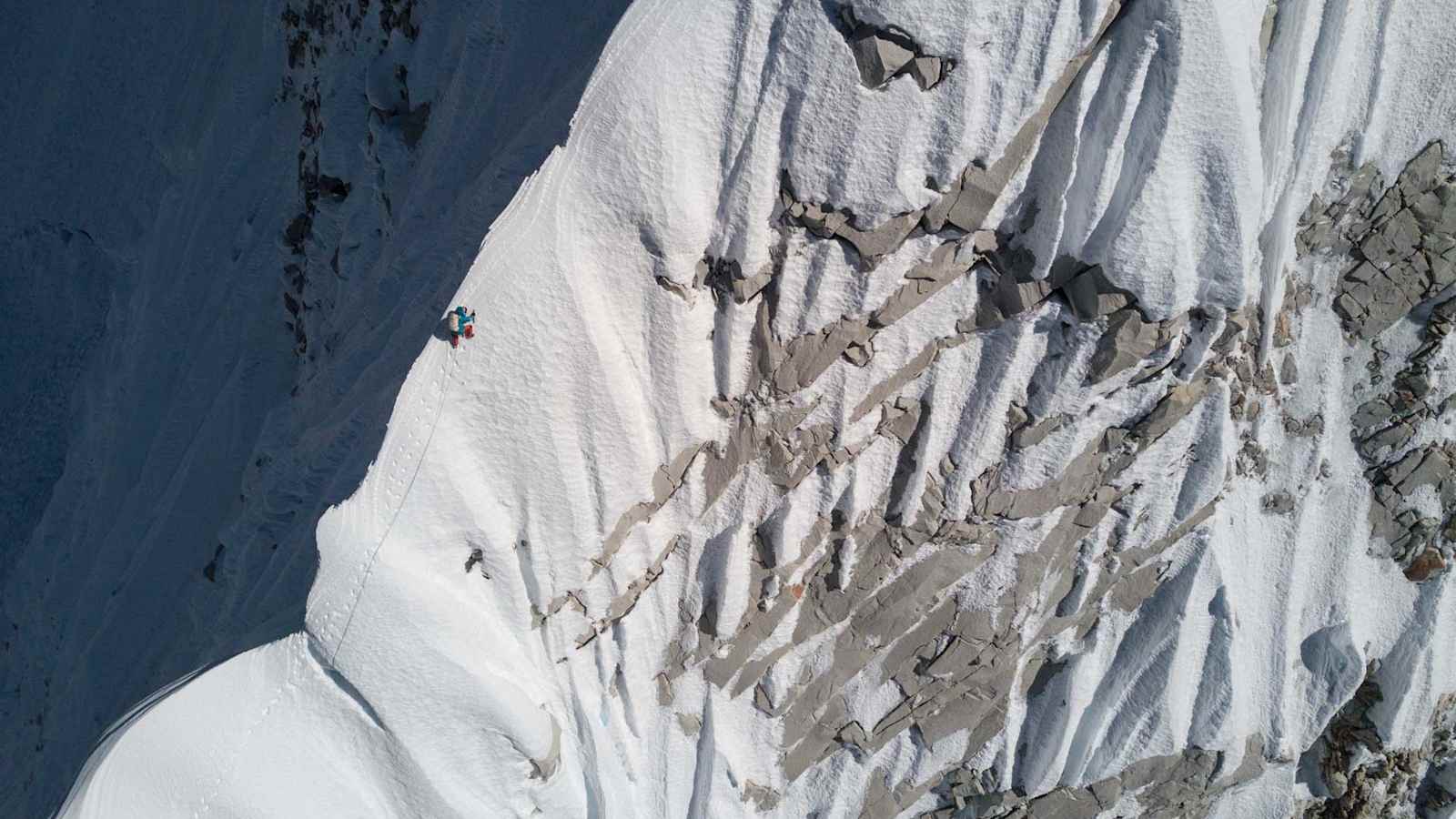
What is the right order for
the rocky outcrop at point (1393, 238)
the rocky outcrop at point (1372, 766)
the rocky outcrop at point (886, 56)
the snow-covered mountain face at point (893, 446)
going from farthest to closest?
the rocky outcrop at point (1372, 766)
the rocky outcrop at point (1393, 238)
the snow-covered mountain face at point (893, 446)
the rocky outcrop at point (886, 56)

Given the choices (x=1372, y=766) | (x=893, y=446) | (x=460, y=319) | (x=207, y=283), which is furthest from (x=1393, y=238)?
(x=207, y=283)

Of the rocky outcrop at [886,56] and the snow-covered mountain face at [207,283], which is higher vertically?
the snow-covered mountain face at [207,283]

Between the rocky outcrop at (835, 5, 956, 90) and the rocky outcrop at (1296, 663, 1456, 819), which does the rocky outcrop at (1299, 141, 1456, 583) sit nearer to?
the rocky outcrop at (1296, 663, 1456, 819)

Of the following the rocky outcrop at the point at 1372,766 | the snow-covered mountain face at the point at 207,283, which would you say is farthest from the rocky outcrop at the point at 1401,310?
the snow-covered mountain face at the point at 207,283

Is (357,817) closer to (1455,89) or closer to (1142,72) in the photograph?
(1142,72)

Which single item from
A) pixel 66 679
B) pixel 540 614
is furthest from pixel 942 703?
pixel 66 679

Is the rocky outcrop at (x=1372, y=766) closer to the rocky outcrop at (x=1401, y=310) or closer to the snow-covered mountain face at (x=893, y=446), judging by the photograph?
the snow-covered mountain face at (x=893, y=446)

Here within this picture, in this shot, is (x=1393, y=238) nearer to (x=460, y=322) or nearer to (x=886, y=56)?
(x=886, y=56)
